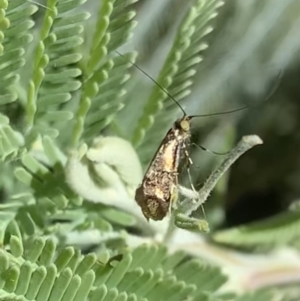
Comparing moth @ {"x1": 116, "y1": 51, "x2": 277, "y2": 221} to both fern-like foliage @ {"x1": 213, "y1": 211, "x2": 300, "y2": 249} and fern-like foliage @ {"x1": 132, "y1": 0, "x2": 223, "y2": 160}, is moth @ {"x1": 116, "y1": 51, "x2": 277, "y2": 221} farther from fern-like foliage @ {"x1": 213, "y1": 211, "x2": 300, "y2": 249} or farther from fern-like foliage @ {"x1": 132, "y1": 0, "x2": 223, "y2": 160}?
fern-like foliage @ {"x1": 213, "y1": 211, "x2": 300, "y2": 249}

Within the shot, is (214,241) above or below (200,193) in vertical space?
below

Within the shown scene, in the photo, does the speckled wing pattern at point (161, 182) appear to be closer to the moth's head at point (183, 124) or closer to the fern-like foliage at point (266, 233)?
the moth's head at point (183, 124)

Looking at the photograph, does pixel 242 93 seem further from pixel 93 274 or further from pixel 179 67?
pixel 93 274

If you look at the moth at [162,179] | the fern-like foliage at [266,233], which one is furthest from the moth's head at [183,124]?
A: the fern-like foliage at [266,233]

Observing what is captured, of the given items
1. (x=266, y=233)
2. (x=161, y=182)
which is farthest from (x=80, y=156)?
(x=266, y=233)

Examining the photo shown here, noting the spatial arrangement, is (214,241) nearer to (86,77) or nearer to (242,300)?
(242,300)

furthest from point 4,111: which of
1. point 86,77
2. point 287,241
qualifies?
point 287,241
